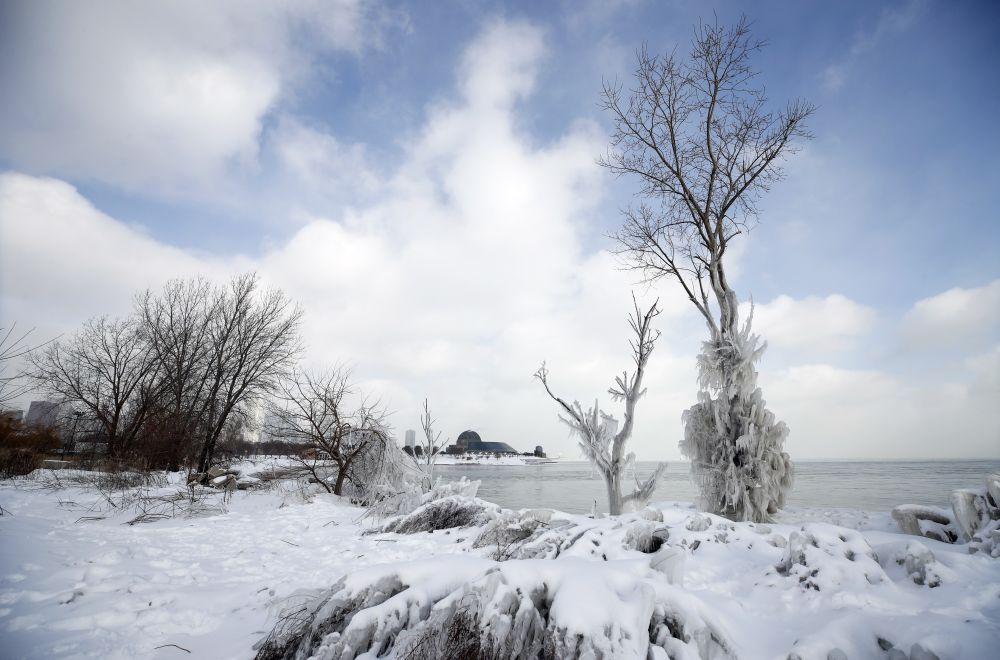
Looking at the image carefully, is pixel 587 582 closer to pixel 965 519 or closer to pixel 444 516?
pixel 965 519

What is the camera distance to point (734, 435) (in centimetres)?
705

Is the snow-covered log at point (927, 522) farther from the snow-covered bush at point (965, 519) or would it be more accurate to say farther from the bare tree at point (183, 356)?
the bare tree at point (183, 356)

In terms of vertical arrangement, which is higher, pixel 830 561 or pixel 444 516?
pixel 830 561

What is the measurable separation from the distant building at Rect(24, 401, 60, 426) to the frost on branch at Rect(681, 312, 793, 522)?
23.7 metres

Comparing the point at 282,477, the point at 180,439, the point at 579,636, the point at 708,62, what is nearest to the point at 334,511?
the point at 282,477

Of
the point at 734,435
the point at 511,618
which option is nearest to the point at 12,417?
the point at 511,618

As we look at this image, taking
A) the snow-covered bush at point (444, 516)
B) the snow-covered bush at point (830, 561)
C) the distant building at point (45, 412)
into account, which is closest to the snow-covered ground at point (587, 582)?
the snow-covered bush at point (830, 561)

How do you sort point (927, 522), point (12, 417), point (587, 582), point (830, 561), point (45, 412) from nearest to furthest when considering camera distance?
point (587, 582) → point (830, 561) → point (927, 522) → point (12, 417) → point (45, 412)

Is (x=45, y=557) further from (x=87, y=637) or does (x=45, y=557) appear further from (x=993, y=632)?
(x=993, y=632)

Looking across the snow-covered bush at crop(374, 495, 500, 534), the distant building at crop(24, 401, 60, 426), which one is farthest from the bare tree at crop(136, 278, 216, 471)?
the snow-covered bush at crop(374, 495, 500, 534)

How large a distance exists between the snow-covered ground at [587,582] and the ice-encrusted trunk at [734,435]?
0.62 metres

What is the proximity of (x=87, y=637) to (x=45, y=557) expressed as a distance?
7.05ft

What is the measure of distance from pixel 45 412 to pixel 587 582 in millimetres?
25068

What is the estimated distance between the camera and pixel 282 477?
1423 cm
